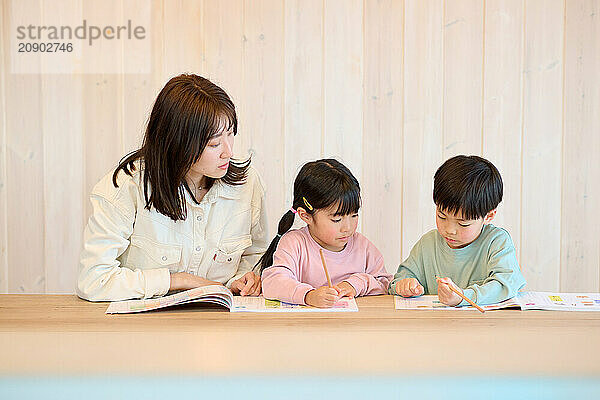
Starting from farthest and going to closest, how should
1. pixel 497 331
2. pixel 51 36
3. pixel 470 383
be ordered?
1. pixel 51 36
2. pixel 497 331
3. pixel 470 383

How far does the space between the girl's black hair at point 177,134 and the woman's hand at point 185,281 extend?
157 millimetres

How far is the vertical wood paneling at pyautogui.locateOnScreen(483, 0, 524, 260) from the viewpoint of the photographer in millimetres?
2848

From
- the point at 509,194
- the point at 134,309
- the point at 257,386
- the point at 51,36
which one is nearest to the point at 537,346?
the point at 257,386

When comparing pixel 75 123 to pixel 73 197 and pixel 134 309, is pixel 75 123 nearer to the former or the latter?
pixel 73 197

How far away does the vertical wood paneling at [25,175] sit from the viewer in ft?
9.36

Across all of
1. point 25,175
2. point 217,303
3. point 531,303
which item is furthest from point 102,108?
point 531,303

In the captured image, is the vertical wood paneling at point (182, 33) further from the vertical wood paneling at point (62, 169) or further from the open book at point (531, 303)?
the open book at point (531, 303)

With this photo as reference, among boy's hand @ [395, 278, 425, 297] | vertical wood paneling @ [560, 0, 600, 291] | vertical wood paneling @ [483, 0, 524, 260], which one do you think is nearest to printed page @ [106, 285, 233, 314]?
boy's hand @ [395, 278, 425, 297]

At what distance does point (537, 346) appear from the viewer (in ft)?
4.68

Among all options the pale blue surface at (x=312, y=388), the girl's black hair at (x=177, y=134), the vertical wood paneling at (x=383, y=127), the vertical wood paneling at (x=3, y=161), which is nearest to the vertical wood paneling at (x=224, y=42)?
the vertical wood paneling at (x=383, y=127)

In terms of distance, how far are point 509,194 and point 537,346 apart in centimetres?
156

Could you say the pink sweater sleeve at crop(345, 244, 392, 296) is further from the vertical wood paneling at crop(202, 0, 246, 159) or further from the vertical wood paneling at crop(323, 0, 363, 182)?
the vertical wood paneling at crop(202, 0, 246, 159)

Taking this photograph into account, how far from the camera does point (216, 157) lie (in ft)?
6.31

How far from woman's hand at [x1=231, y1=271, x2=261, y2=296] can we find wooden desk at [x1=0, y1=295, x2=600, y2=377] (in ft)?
1.22
